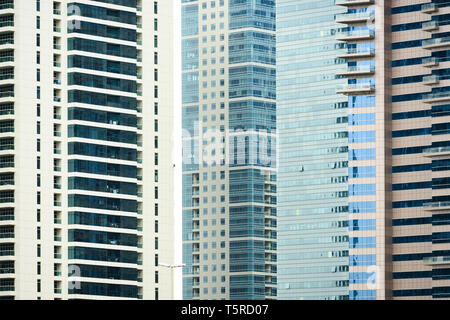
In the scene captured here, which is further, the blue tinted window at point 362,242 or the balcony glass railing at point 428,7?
the blue tinted window at point 362,242

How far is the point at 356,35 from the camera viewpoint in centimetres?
2175

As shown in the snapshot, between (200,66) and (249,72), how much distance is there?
1.09m

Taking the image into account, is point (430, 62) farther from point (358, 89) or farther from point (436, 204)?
point (436, 204)

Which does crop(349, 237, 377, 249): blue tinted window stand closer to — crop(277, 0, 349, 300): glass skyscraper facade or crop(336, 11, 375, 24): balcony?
crop(277, 0, 349, 300): glass skyscraper facade

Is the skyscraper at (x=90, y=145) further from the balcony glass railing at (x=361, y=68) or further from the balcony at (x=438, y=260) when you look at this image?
the balcony at (x=438, y=260)

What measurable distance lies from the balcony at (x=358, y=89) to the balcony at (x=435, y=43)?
4.49ft

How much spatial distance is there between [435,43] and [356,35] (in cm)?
269

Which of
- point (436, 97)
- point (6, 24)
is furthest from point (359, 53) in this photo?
point (6, 24)

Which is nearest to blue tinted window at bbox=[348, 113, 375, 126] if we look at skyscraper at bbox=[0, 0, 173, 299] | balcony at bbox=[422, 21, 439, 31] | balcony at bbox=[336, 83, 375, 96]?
balcony at bbox=[336, 83, 375, 96]

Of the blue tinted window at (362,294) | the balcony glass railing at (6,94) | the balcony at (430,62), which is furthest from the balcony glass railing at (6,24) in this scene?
the blue tinted window at (362,294)

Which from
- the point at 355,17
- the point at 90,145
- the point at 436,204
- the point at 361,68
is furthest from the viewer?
the point at 355,17

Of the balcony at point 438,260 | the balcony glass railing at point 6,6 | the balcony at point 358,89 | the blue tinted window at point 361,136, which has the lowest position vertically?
the balcony at point 438,260

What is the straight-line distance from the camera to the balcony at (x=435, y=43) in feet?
62.4
